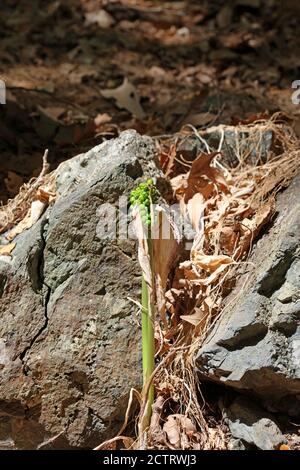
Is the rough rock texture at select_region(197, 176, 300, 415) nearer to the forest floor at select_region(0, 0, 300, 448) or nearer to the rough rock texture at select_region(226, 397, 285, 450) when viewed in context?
the rough rock texture at select_region(226, 397, 285, 450)

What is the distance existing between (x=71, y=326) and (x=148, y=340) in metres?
0.33

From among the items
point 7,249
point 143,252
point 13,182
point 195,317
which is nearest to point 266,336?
point 195,317

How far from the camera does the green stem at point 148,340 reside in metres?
2.25

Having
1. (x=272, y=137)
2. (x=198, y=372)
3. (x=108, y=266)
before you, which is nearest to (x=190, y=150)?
(x=272, y=137)

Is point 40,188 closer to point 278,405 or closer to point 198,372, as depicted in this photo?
point 198,372

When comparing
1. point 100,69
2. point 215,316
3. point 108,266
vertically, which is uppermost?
point 100,69

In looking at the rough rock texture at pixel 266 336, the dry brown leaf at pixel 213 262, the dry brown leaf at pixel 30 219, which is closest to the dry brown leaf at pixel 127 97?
the dry brown leaf at pixel 30 219

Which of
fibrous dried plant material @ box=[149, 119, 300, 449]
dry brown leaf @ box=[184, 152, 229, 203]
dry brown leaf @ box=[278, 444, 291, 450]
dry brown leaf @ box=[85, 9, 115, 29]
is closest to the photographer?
dry brown leaf @ box=[278, 444, 291, 450]

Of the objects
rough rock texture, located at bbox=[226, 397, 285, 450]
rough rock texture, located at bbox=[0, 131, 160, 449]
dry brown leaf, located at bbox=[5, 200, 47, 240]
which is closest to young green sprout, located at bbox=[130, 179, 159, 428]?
rough rock texture, located at bbox=[0, 131, 160, 449]

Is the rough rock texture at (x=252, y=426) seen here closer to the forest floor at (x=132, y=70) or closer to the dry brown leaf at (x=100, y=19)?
the forest floor at (x=132, y=70)

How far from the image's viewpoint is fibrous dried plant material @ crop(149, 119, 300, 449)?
2.34 metres

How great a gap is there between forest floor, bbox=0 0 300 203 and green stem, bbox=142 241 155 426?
1131 millimetres

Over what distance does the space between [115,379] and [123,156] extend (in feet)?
2.78

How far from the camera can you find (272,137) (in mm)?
3221
